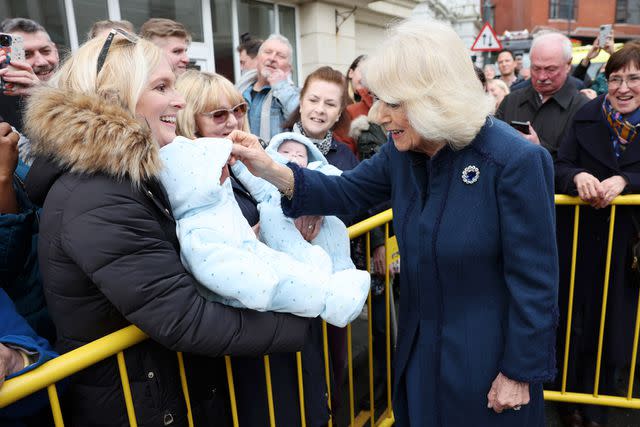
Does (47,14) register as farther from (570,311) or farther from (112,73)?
(570,311)

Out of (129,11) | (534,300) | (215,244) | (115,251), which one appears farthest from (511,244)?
(129,11)

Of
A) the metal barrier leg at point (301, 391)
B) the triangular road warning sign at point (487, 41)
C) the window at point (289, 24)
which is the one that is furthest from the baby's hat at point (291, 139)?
the triangular road warning sign at point (487, 41)

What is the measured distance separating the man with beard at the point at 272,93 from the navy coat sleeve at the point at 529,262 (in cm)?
222

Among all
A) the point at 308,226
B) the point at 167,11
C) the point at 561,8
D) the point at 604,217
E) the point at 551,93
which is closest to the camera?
the point at 308,226

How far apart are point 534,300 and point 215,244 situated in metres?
1.02

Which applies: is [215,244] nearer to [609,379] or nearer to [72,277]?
[72,277]

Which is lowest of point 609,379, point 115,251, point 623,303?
point 609,379

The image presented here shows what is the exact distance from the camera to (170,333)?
1.23 meters

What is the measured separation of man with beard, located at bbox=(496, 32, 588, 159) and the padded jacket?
9.37 ft

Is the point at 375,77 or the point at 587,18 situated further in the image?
the point at 587,18

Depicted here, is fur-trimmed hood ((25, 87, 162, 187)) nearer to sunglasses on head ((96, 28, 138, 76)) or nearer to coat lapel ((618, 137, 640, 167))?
sunglasses on head ((96, 28, 138, 76))

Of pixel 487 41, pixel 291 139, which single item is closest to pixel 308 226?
pixel 291 139

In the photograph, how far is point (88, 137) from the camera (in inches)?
49.1

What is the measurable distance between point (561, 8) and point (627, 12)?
550 centimetres
